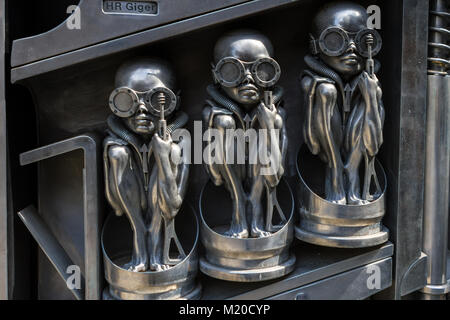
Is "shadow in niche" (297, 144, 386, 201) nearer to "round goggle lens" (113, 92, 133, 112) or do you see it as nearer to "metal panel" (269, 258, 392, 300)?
"metal panel" (269, 258, 392, 300)

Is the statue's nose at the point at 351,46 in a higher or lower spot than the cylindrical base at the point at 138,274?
higher

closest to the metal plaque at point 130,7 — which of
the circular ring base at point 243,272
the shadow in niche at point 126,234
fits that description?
the shadow in niche at point 126,234

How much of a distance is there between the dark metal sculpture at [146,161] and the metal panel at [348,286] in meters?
0.45

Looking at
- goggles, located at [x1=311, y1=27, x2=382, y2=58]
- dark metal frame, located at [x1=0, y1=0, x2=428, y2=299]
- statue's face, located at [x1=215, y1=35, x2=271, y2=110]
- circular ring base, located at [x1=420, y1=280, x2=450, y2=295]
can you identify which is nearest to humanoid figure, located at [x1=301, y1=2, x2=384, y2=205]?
goggles, located at [x1=311, y1=27, x2=382, y2=58]

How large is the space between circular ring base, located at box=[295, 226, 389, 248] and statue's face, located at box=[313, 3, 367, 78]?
56 centimetres

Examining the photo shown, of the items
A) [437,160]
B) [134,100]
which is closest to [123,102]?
[134,100]

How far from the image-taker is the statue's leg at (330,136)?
4.97 feet

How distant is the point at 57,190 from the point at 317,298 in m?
1.01

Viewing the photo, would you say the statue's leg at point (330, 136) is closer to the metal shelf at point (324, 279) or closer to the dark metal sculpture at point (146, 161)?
Answer: the metal shelf at point (324, 279)

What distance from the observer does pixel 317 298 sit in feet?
5.21

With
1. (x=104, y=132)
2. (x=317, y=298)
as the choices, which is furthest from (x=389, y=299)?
(x=104, y=132)

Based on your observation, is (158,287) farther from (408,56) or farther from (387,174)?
(408,56)

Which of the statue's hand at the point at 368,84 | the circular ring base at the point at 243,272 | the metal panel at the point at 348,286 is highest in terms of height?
the statue's hand at the point at 368,84

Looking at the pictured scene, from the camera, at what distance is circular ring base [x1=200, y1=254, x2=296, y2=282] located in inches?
57.7
